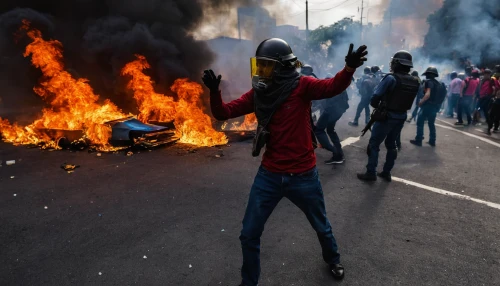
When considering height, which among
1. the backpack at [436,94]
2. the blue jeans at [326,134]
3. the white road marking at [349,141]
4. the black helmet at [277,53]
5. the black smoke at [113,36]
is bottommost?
the white road marking at [349,141]

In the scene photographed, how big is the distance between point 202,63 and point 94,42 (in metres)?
4.21

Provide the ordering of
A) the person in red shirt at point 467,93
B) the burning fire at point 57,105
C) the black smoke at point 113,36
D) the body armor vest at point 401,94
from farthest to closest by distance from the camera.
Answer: the black smoke at point 113,36, the person in red shirt at point 467,93, the burning fire at point 57,105, the body armor vest at point 401,94

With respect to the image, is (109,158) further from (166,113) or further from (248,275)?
(248,275)

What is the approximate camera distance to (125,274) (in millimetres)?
2809

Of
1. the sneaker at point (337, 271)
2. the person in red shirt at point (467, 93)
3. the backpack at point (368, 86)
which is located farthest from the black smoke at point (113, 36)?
the person in red shirt at point (467, 93)

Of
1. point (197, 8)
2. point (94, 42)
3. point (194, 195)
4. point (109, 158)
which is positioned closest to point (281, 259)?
point (194, 195)

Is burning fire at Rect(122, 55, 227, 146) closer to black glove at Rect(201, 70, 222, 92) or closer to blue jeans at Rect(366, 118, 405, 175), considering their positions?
blue jeans at Rect(366, 118, 405, 175)

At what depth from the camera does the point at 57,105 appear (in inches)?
368

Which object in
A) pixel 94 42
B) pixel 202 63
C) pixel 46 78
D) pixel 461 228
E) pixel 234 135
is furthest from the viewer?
pixel 202 63

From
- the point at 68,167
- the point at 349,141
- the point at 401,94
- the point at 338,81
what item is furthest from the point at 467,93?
the point at 68,167

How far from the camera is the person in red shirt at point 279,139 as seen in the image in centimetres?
236

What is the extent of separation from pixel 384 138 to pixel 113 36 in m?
9.65

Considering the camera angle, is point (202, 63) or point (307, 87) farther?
point (202, 63)

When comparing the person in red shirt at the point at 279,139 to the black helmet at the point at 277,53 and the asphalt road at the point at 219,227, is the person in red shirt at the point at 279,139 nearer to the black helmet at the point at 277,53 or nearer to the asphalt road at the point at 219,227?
the black helmet at the point at 277,53
